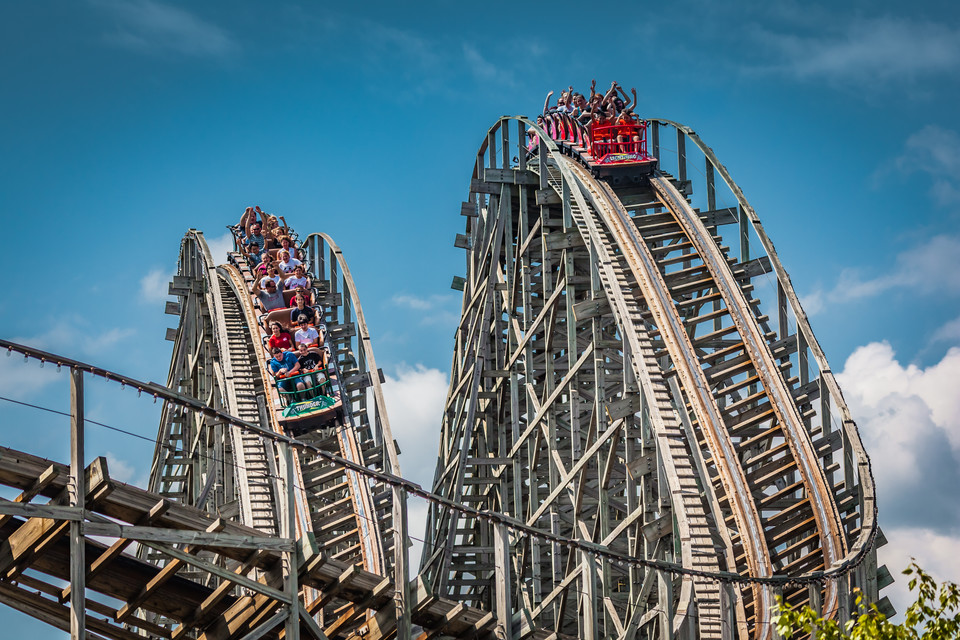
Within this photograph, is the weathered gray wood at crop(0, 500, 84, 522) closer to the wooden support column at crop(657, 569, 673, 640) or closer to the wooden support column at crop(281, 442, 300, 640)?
the wooden support column at crop(281, 442, 300, 640)

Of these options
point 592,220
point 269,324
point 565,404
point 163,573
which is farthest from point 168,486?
point 163,573

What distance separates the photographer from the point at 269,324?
20359 millimetres

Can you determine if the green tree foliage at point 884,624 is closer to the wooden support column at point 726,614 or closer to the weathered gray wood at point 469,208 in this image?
the wooden support column at point 726,614

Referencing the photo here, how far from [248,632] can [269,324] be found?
10.3m

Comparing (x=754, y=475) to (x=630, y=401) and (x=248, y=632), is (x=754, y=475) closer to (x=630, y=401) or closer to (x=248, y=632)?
(x=630, y=401)

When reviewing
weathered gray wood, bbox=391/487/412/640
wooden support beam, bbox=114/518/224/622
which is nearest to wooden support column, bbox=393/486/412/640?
weathered gray wood, bbox=391/487/412/640

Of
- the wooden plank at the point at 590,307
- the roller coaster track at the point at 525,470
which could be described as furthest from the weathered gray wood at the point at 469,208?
the wooden plank at the point at 590,307

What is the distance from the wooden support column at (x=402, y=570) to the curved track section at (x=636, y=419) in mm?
2208

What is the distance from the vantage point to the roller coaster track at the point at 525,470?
9.92 m

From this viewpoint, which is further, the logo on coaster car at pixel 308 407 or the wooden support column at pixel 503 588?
the logo on coaster car at pixel 308 407

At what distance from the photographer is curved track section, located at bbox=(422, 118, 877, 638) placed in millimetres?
13320

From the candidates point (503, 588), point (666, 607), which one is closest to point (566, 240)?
point (666, 607)

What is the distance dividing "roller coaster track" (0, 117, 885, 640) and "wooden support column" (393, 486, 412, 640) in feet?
0.07

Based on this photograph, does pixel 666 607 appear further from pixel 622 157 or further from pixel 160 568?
pixel 622 157
